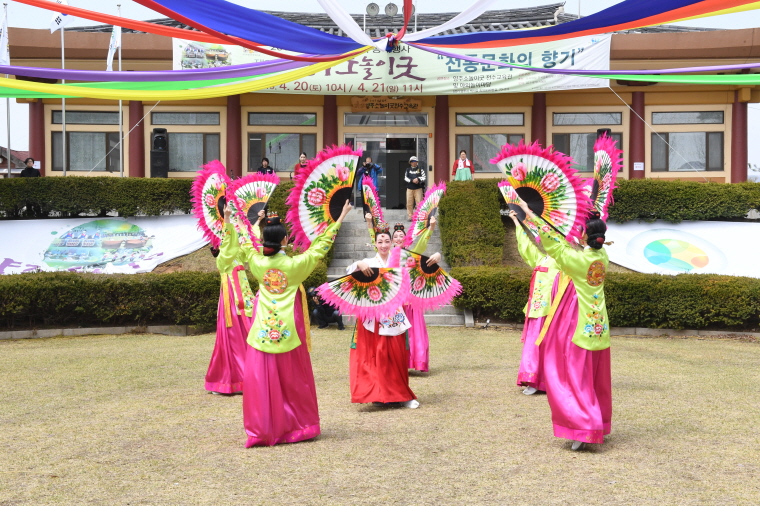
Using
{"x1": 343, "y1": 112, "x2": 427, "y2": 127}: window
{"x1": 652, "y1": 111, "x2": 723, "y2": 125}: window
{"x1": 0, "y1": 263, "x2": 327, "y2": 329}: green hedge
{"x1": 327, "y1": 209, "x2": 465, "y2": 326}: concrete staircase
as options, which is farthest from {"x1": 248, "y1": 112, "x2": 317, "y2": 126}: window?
{"x1": 0, "y1": 263, "x2": 327, "y2": 329}: green hedge

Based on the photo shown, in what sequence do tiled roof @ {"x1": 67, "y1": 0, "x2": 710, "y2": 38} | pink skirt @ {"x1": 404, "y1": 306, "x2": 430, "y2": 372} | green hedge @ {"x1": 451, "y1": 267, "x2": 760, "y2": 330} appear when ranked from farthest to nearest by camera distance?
1. tiled roof @ {"x1": 67, "y1": 0, "x2": 710, "y2": 38}
2. green hedge @ {"x1": 451, "y1": 267, "x2": 760, "y2": 330}
3. pink skirt @ {"x1": 404, "y1": 306, "x2": 430, "y2": 372}

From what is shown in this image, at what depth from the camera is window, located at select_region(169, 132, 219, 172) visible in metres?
20.7

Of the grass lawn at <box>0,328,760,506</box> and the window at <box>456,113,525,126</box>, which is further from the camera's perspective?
the window at <box>456,113,525,126</box>

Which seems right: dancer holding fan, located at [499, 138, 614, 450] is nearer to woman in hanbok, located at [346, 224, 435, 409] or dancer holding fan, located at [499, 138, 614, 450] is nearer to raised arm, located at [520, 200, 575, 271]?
raised arm, located at [520, 200, 575, 271]

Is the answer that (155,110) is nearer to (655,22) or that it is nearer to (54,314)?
(54,314)

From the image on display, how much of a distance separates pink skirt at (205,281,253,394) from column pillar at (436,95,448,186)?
44.6ft

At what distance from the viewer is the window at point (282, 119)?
20.6 metres

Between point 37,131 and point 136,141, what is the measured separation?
2.46 meters

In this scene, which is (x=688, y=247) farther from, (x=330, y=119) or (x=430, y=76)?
(x=330, y=119)

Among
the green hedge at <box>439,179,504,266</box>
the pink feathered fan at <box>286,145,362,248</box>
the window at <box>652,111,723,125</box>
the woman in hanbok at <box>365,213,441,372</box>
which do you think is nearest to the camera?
the pink feathered fan at <box>286,145,362,248</box>

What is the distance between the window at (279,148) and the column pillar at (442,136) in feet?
10.7

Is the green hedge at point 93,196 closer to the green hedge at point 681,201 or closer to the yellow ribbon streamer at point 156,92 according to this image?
the yellow ribbon streamer at point 156,92

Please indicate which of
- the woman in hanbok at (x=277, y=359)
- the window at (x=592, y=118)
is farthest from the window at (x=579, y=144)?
the woman in hanbok at (x=277, y=359)

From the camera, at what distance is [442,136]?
20500 mm
